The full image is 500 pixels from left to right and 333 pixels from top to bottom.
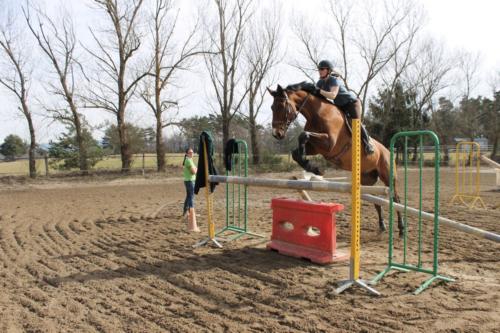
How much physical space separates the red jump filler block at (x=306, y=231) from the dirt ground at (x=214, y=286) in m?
0.18

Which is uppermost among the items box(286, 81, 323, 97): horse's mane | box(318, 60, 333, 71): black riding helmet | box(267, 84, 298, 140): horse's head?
box(318, 60, 333, 71): black riding helmet

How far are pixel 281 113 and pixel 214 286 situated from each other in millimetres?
2339

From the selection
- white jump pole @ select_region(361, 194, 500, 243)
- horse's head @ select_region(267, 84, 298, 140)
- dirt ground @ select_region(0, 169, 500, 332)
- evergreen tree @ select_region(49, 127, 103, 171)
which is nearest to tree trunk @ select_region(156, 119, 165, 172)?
evergreen tree @ select_region(49, 127, 103, 171)

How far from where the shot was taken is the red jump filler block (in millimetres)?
5211

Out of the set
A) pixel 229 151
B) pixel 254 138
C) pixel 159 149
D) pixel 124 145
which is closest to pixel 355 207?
pixel 229 151

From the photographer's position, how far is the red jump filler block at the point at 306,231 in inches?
205

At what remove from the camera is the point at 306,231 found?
18.6ft

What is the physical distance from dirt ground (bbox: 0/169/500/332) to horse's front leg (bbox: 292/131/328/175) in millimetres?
1351

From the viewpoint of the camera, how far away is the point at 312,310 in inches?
142

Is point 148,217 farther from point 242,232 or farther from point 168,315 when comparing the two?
point 168,315

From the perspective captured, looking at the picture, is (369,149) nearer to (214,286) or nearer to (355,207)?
(355,207)

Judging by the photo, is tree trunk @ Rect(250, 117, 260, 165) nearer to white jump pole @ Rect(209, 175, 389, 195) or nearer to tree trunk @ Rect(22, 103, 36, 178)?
tree trunk @ Rect(22, 103, 36, 178)

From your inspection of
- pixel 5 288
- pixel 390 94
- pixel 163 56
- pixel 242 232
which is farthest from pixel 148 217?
pixel 390 94

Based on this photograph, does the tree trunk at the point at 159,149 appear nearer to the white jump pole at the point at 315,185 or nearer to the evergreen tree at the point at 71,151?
the evergreen tree at the point at 71,151
